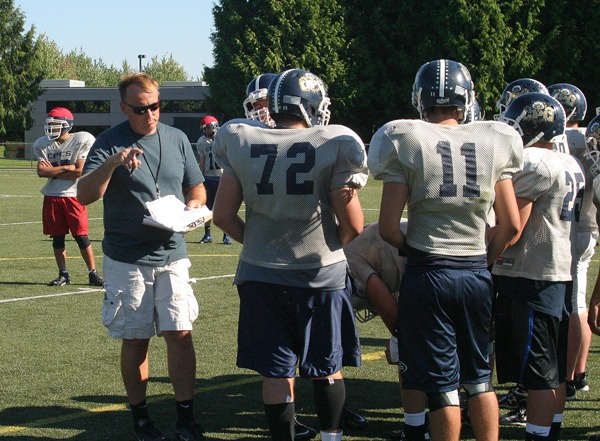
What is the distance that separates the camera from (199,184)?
571 centimetres

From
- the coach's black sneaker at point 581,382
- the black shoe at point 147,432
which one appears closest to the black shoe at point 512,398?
the coach's black sneaker at point 581,382

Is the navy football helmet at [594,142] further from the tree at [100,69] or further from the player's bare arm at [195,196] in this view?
the tree at [100,69]

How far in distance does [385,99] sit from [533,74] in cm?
736

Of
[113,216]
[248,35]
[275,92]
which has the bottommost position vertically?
[113,216]

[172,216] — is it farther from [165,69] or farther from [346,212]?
[165,69]

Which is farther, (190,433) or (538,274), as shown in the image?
(190,433)

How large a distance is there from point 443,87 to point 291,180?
81 centimetres

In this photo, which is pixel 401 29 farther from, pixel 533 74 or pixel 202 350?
pixel 202 350

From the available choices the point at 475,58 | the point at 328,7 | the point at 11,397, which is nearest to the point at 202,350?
the point at 11,397

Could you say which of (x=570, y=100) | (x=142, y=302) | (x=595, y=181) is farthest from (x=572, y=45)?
(x=142, y=302)

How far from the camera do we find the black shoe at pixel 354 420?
558 centimetres

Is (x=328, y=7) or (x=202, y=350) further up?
(x=328, y=7)

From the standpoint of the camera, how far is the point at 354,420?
5.61 metres

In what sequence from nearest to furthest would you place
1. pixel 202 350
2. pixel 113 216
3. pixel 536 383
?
pixel 536 383
pixel 113 216
pixel 202 350
